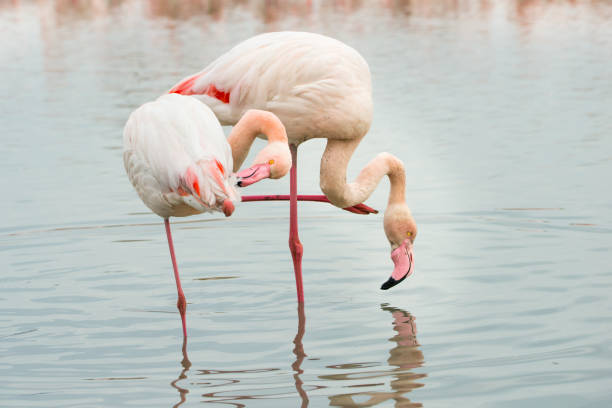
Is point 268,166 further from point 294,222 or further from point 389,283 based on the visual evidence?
point 294,222

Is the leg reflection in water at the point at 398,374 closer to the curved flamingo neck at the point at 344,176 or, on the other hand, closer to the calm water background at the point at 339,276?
the calm water background at the point at 339,276

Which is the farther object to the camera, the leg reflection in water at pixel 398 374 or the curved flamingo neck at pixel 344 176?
the curved flamingo neck at pixel 344 176

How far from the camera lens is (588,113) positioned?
13.3m

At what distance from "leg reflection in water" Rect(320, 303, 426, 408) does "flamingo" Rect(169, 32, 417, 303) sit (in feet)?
2.17

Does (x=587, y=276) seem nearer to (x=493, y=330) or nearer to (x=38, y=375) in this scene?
(x=493, y=330)

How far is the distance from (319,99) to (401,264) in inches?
43.4

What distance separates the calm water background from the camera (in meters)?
4.74

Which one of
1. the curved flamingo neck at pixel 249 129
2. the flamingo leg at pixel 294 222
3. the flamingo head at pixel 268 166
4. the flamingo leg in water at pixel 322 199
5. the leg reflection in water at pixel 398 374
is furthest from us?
the flamingo leg in water at pixel 322 199

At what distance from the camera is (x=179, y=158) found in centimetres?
505

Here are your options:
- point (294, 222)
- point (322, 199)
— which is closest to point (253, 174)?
point (294, 222)

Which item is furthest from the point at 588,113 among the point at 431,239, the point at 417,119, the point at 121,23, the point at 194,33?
the point at 121,23

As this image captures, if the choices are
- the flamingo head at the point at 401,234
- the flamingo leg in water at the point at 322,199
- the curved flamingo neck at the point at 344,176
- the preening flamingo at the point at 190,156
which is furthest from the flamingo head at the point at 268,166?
the flamingo leg in water at the point at 322,199

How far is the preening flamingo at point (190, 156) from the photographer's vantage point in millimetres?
4922

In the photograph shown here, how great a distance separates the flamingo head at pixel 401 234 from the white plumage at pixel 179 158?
4.53ft
